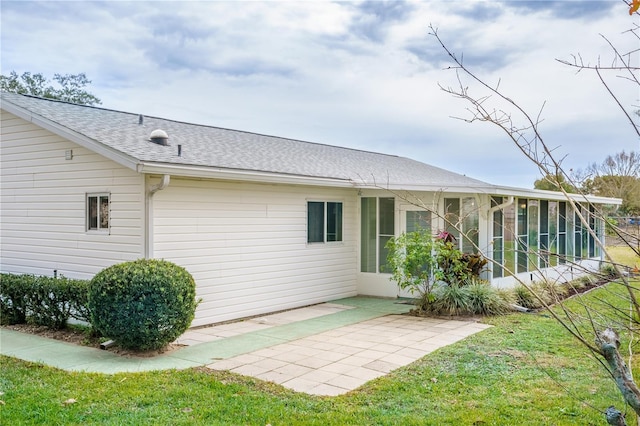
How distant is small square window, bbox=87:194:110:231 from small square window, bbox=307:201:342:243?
4.07m

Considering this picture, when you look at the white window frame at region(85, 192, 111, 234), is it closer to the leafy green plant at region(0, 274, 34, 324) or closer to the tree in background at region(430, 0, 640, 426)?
the leafy green plant at region(0, 274, 34, 324)

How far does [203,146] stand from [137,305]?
169 inches

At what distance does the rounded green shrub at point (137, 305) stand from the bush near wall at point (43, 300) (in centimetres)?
98

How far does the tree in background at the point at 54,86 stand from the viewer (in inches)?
1033

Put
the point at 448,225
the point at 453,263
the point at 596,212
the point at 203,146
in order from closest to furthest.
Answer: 1. the point at 596,212
2. the point at 203,146
3. the point at 453,263
4. the point at 448,225

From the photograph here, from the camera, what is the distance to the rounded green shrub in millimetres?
6215

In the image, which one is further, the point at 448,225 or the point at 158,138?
the point at 448,225

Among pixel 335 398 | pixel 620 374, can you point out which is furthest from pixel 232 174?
pixel 620 374

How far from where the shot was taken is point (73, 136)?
779 cm

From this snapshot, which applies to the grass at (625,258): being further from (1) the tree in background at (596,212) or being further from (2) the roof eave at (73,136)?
(2) the roof eave at (73,136)

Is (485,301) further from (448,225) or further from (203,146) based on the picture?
(203,146)

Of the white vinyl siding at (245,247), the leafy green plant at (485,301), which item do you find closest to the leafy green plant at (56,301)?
the white vinyl siding at (245,247)

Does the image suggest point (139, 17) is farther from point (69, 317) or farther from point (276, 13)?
point (69, 317)

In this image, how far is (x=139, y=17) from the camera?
11.9 meters
